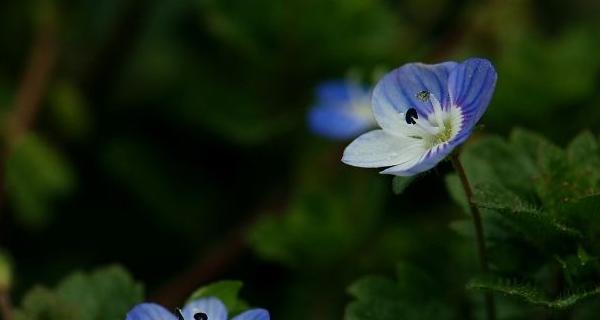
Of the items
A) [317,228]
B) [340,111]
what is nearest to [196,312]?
[317,228]

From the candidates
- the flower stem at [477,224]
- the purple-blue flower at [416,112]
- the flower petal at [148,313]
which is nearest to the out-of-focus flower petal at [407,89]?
the purple-blue flower at [416,112]

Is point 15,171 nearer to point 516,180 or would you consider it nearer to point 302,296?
point 302,296

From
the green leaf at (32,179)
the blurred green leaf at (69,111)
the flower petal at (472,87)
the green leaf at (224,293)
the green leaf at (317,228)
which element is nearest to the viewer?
the flower petal at (472,87)

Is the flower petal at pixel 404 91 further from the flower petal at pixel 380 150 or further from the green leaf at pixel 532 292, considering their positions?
the green leaf at pixel 532 292

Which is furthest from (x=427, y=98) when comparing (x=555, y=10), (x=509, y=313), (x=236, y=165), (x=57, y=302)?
(x=555, y=10)

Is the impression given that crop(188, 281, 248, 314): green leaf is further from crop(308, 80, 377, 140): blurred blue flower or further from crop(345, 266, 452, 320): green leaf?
crop(308, 80, 377, 140): blurred blue flower

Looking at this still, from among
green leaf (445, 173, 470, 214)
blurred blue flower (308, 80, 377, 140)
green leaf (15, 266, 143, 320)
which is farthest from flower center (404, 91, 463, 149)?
blurred blue flower (308, 80, 377, 140)

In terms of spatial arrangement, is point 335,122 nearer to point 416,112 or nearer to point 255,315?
point 416,112
